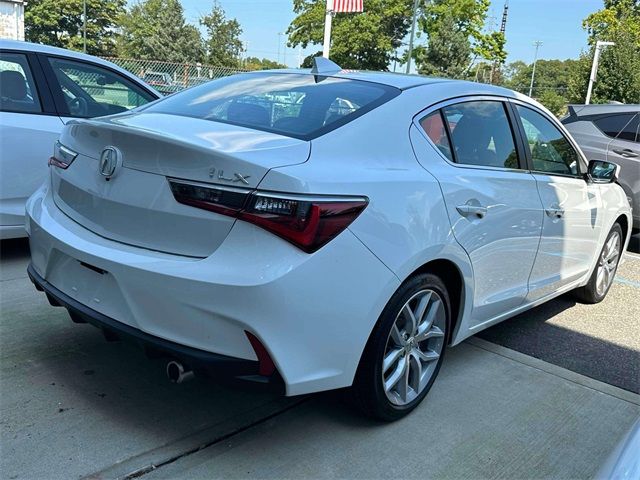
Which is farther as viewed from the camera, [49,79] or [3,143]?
[49,79]

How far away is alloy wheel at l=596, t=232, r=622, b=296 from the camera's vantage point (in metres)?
4.79

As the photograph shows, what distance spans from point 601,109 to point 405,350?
20.1ft

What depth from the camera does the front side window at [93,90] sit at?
192 inches

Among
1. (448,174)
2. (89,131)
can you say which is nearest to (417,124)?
(448,174)

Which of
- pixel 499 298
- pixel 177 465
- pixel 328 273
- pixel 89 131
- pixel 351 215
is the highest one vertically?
pixel 89 131

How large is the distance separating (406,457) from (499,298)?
1.19m

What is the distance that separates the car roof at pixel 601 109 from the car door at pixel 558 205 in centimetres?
367

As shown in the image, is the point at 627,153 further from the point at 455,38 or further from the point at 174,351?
the point at 455,38

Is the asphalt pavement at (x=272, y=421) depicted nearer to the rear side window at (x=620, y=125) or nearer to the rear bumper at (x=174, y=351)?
the rear bumper at (x=174, y=351)

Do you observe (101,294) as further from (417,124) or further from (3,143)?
(3,143)

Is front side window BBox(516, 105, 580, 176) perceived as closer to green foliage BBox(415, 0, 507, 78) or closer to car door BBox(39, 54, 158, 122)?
car door BBox(39, 54, 158, 122)

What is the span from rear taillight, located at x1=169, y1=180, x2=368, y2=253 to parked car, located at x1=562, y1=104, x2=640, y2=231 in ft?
19.6

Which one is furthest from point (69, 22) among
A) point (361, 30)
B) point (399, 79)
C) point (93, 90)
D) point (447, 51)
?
point (399, 79)

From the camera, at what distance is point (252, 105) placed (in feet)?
→ 9.55
